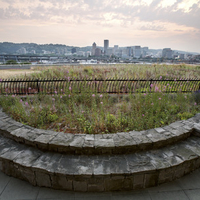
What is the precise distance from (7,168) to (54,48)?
74.1 meters

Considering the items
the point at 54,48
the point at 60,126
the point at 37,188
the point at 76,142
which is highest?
the point at 54,48

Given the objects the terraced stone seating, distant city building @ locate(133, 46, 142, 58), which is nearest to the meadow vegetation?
the terraced stone seating

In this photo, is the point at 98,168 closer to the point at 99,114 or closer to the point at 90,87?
the point at 99,114

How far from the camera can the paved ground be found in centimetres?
206

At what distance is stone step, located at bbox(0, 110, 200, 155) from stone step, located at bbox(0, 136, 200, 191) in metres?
0.09

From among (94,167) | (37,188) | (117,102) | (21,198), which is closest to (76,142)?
(94,167)

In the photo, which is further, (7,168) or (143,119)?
(143,119)

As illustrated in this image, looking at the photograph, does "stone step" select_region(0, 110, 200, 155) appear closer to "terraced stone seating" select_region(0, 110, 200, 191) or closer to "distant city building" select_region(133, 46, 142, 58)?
"terraced stone seating" select_region(0, 110, 200, 191)

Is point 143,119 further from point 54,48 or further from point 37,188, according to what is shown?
point 54,48

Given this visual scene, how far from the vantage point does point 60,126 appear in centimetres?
359

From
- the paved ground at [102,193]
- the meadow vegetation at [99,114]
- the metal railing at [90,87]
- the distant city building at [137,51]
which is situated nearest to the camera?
the paved ground at [102,193]

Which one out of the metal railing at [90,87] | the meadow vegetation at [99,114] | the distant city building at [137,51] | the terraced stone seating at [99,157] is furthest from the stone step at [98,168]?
the distant city building at [137,51]

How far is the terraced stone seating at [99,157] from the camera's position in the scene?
2113 millimetres

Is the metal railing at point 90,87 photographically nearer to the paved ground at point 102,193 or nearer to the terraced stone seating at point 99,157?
the terraced stone seating at point 99,157
